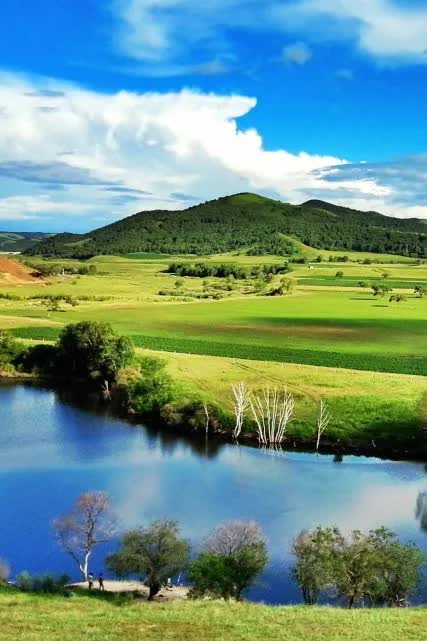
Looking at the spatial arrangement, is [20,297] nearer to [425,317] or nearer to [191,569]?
[425,317]

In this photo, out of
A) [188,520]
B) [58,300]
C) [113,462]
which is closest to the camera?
[188,520]

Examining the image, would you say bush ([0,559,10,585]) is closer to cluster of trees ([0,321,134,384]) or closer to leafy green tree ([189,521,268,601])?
leafy green tree ([189,521,268,601])

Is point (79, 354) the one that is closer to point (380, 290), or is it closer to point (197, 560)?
point (197, 560)

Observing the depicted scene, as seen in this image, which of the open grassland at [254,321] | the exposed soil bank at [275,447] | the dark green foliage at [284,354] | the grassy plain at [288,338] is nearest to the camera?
the exposed soil bank at [275,447]

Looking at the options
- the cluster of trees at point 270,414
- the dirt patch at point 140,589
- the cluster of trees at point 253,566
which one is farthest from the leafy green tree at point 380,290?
the dirt patch at point 140,589

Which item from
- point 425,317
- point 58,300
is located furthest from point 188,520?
point 58,300

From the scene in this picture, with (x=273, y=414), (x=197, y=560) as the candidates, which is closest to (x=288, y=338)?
(x=273, y=414)

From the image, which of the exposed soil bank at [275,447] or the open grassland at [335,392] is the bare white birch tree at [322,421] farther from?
the exposed soil bank at [275,447]

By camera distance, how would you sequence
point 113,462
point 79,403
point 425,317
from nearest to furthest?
point 113,462
point 79,403
point 425,317
